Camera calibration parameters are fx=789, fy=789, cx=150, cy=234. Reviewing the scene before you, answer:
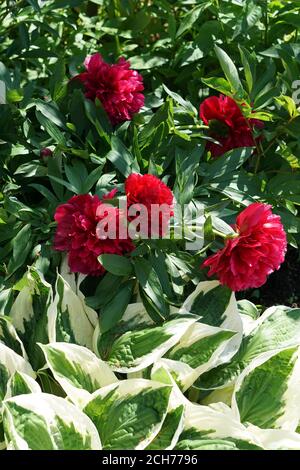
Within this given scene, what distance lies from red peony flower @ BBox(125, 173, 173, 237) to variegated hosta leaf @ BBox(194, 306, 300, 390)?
17.3 inches

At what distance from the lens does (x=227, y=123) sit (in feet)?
7.27

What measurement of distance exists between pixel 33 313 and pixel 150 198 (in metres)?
0.49

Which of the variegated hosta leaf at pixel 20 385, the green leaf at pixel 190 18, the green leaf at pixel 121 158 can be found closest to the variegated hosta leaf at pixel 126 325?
the variegated hosta leaf at pixel 20 385

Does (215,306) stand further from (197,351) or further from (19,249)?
(19,249)

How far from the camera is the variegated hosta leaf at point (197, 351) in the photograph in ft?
6.07

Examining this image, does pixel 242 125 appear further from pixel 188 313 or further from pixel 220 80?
pixel 188 313

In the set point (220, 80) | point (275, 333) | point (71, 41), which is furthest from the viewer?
point (71, 41)

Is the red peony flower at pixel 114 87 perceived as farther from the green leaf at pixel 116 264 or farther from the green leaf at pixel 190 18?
the green leaf at pixel 116 264

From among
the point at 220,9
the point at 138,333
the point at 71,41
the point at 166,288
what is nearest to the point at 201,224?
the point at 166,288

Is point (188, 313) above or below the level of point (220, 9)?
below

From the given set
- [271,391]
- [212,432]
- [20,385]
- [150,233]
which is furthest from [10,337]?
[271,391]

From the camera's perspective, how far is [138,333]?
190 cm

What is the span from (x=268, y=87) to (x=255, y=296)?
2.24 feet

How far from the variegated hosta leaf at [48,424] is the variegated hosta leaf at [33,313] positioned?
264mm
